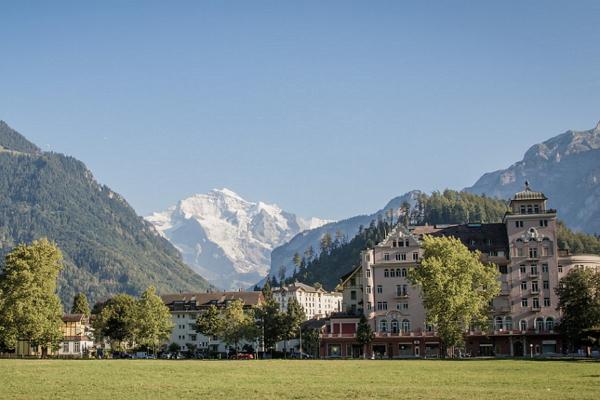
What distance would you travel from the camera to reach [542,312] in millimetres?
149750

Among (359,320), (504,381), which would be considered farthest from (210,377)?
(359,320)

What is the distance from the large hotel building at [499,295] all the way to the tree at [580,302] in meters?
22.6

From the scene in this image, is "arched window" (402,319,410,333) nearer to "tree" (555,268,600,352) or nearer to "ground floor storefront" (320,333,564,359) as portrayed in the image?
"ground floor storefront" (320,333,564,359)

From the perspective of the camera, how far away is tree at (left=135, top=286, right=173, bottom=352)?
157625mm

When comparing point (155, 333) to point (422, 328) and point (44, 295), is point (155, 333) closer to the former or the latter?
point (44, 295)

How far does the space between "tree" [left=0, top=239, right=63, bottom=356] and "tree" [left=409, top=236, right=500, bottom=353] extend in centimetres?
5460

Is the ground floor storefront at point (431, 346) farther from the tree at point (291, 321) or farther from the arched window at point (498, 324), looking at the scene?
the tree at point (291, 321)

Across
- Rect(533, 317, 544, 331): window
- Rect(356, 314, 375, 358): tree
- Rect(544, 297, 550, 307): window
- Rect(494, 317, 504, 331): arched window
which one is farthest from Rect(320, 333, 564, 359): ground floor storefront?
Rect(544, 297, 550, 307): window

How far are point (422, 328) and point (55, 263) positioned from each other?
66.3 m

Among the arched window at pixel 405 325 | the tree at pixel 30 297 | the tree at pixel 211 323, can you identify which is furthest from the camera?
the tree at pixel 211 323

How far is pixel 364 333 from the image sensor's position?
147 metres

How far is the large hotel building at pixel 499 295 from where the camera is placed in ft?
490

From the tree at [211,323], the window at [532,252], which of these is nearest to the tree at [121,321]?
the tree at [211,323]

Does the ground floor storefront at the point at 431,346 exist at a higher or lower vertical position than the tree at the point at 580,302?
lower
